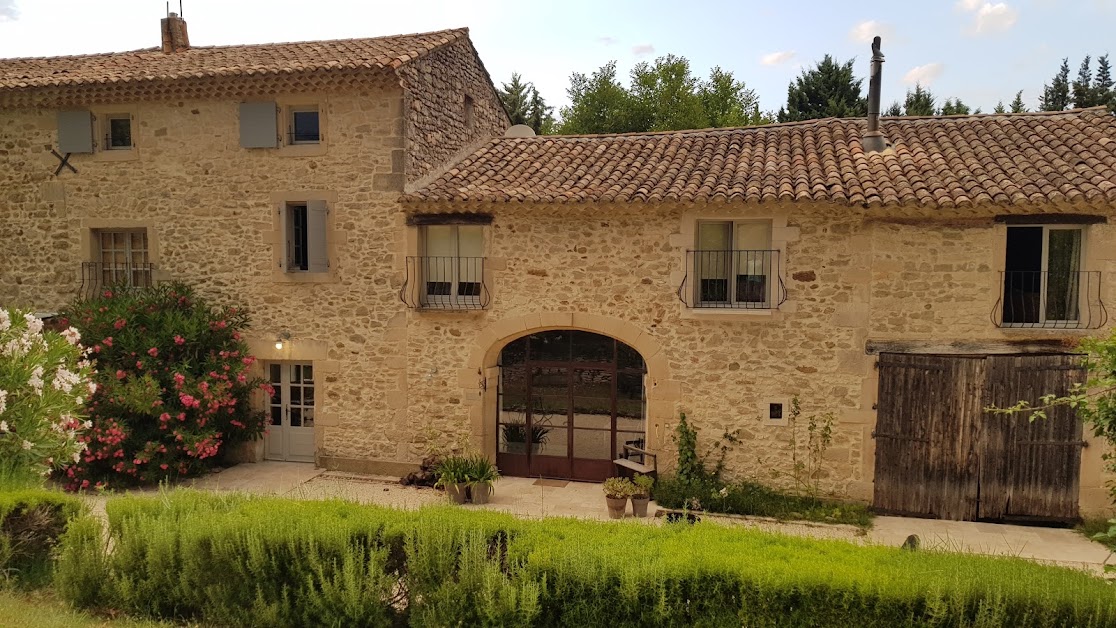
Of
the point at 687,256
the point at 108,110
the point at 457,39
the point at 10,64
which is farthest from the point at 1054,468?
the point at 10,64

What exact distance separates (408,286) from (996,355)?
826 cm

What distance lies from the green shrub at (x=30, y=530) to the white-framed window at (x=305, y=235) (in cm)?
544

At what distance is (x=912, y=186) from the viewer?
945 cm

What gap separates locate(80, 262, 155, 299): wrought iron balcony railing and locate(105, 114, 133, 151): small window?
196 centimetres

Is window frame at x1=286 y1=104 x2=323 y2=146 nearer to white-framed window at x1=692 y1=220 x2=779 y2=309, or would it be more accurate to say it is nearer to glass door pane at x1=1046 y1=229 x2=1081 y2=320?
white-framed window at x1=692 y1=220 x2=779 y2=309

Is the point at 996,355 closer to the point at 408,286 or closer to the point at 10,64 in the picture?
the point at 408,286

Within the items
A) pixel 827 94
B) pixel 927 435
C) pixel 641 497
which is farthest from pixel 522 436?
pixel 827 94

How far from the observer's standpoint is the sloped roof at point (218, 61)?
10.9 meters

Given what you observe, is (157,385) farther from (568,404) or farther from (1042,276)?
(1042,276)

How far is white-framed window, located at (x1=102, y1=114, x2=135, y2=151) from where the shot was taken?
12000 millimetres

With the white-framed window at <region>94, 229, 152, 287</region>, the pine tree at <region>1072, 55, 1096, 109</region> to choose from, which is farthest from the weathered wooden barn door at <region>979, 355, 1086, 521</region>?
the pine tree at <region>1072, 55, 1096, 109</region>

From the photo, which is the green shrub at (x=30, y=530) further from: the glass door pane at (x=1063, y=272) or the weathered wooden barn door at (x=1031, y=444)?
the glass door pane at (x=1063, y=272)

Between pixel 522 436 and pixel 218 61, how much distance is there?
794cm

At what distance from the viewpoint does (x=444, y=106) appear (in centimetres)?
1249
